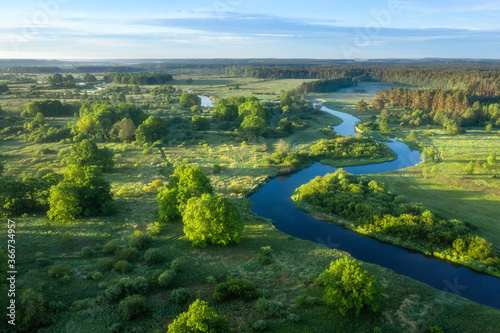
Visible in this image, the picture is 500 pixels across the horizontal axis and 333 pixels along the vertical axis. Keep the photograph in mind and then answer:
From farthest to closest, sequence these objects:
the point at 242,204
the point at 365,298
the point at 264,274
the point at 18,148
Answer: the point at 18,148 < the point at 242,204 < the point at 264,274 < the point at 365,298

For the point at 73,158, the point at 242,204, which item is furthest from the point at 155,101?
the point at 242,204

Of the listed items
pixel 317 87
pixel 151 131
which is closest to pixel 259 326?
pixel 151 131

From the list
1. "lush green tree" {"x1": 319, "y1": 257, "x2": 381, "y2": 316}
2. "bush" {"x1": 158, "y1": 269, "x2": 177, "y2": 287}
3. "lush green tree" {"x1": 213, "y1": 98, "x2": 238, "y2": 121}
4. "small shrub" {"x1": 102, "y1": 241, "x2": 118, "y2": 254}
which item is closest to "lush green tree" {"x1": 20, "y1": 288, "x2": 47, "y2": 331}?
"small shrub" {"x1": 102, "y1": 241, "x2": 118, "y2": 254}

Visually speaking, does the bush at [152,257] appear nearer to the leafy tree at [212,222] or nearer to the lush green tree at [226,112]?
the leafy tree at [212,222]

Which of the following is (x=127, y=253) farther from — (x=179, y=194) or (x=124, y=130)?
(x=124, y=130)

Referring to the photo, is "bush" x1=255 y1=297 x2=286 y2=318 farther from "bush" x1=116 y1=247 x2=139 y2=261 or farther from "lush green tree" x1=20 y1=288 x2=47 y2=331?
"lush green tree" x1=20 y1=288 x2=47 y2=331

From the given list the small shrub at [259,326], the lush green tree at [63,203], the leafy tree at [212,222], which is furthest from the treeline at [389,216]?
the lush green tree at [63,203]

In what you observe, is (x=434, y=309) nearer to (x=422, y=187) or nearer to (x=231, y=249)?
(x=231, y=249)
